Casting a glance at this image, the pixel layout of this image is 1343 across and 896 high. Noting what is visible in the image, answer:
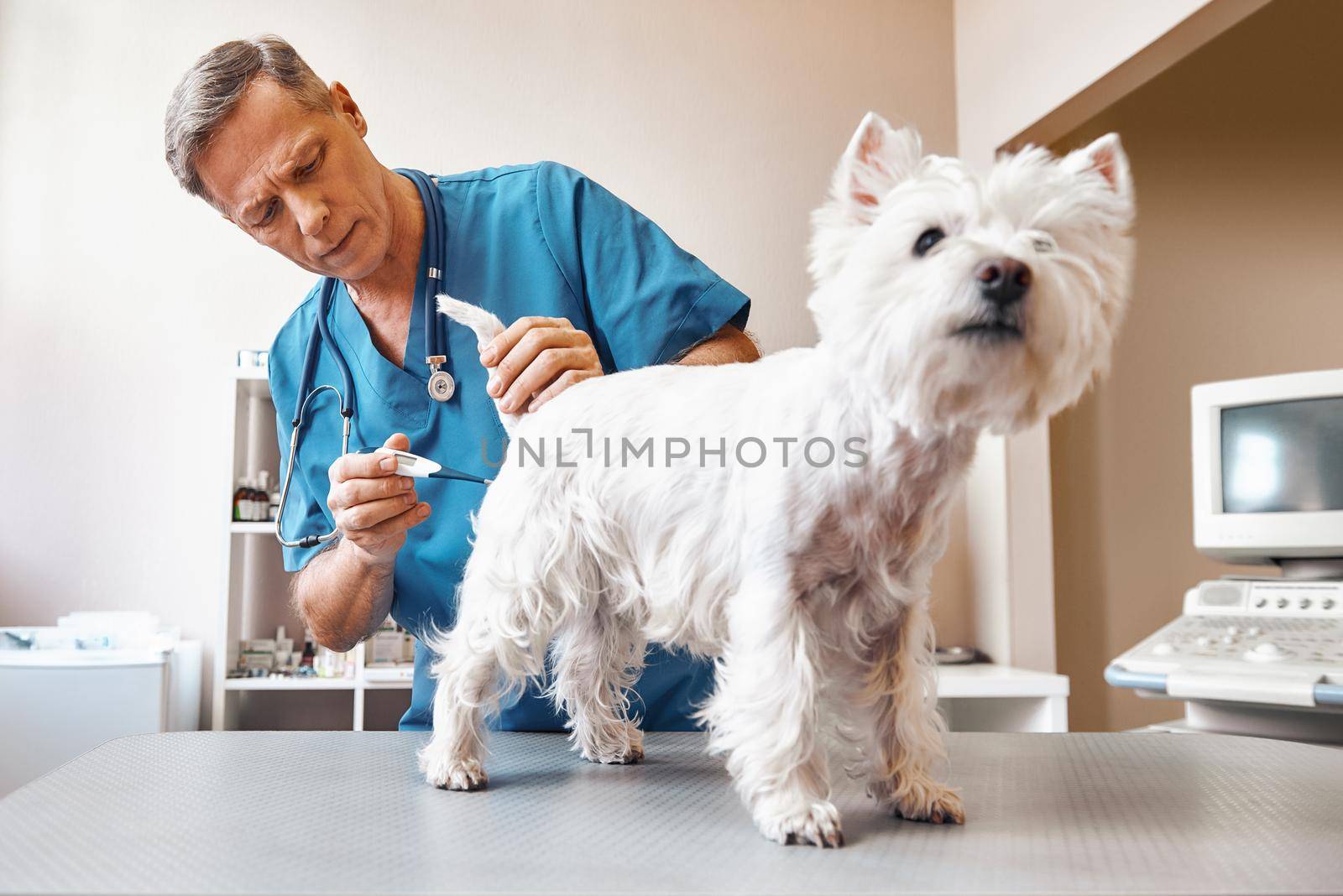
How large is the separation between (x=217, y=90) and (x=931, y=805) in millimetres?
1193

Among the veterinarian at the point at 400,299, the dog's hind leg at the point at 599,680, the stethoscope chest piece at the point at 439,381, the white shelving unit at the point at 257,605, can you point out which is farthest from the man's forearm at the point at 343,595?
the white shelving unit at the point at 257,605

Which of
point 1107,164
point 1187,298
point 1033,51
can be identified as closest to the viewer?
point 1107,164

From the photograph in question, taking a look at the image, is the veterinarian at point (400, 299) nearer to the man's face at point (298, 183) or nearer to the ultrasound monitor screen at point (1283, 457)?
the man's face at point (298, 183)

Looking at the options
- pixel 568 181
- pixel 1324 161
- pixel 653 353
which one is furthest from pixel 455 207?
pixel 1324 161

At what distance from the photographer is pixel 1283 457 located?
2059mm

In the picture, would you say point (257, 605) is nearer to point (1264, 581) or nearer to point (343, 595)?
point (343, 595)

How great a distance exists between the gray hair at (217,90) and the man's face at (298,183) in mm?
12

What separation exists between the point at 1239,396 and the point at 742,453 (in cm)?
177

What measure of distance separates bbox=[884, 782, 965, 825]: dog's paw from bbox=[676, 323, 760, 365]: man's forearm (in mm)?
641

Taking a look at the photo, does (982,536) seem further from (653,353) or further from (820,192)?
(653,353)

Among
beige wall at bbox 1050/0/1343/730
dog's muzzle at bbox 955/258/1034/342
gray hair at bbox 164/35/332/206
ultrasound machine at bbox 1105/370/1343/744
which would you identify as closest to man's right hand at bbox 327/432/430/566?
gray hair at bbox 164/35/332/206

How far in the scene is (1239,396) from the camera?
2154 mm

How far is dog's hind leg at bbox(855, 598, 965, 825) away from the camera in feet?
2.91

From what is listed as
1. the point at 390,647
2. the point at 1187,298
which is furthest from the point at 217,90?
the point at 1187,298
